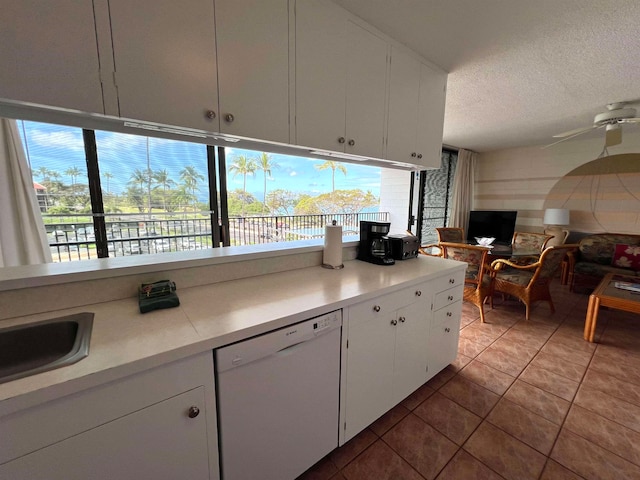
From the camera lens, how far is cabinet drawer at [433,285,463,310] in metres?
1.71

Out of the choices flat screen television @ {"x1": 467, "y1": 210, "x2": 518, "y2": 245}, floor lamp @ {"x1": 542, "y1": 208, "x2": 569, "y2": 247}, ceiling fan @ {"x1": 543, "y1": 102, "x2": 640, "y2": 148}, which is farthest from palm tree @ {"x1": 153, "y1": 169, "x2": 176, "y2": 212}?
floor lamp @ {"x1": 542, "y1": 208, "x2": 569, "y2": 247}

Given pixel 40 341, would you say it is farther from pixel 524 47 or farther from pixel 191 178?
pixel 524 47

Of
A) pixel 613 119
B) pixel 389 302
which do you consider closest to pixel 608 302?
pixel 613 119

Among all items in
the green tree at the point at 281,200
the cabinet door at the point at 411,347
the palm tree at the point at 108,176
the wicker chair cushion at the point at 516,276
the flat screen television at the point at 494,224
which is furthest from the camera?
the green tree at the point at 281,200

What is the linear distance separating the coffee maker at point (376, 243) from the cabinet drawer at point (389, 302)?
0.31 m

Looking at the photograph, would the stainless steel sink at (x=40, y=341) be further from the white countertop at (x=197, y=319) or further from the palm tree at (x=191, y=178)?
the palm tree at (x=191, y=178)

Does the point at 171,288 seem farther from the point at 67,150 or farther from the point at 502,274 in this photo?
the point at 502,274

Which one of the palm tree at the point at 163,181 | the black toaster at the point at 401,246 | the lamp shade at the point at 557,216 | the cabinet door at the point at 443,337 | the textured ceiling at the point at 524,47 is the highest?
Result: the textured ceiling at the point at 524,47

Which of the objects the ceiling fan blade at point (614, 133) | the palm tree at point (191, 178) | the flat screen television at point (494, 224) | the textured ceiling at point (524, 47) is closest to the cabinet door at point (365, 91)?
the textured ceiling at point (524, 47)

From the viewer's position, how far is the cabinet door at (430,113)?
1918 mm

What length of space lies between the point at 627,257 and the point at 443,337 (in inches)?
144

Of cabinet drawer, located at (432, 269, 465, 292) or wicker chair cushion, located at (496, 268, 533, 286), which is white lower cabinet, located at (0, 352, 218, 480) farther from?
wicker chair cushion, located at (496, 268, 533, 286)

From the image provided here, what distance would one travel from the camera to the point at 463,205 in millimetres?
4969

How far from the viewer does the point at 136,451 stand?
745 millimetres
